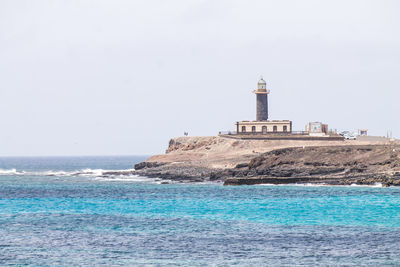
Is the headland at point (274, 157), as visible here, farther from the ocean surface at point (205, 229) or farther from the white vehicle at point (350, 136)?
the ocean surface at point (205, 229)

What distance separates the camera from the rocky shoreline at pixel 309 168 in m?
79.7

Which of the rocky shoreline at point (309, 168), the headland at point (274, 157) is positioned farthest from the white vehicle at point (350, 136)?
the rocky shoreline at point (309, 168)

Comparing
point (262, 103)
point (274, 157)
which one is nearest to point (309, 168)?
point (274, 157)

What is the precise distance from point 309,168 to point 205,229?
47386 mm

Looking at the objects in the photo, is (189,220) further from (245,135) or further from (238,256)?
(245,135)

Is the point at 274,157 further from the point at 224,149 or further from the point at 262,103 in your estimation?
the point at 262,103

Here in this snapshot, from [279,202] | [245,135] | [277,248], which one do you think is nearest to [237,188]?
[279,202]

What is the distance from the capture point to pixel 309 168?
8694 cm

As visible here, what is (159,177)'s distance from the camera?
10238 cm

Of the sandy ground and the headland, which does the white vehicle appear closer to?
the headland

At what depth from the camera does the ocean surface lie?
32094 mm

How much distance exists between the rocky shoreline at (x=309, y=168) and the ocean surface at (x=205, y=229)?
407 inches

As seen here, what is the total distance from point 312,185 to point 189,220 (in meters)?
34.5

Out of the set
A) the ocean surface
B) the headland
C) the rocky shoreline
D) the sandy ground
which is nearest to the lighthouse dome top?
the headland
